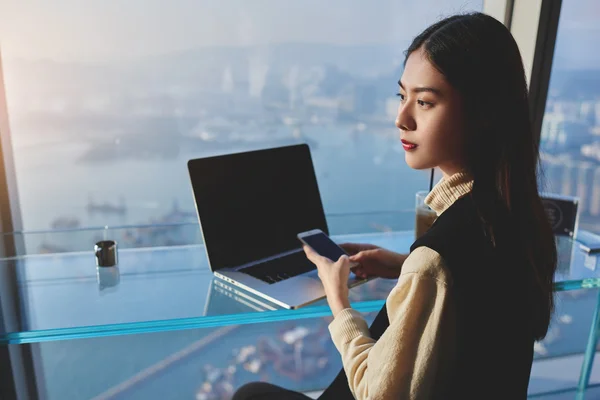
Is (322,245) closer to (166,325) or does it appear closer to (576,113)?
(166,325)

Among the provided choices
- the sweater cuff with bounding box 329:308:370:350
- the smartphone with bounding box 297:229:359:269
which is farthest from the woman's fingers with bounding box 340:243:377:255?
the sweater cuff with bounding box 329:308:370:350

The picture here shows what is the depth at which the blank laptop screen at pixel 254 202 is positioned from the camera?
49.7 inches

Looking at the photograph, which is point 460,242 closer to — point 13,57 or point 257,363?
point 13,57

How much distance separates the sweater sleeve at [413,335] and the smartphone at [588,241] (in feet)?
2.90

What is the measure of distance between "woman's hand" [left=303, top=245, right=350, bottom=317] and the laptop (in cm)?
7

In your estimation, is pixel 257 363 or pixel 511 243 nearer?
pixel 511 243

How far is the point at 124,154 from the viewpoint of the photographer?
1513 mm

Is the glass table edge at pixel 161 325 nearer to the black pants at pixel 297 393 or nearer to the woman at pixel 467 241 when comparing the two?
the black pants at pixel 297 393

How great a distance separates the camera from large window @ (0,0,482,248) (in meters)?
1.40

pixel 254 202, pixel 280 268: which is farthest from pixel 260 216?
pixel 280 268

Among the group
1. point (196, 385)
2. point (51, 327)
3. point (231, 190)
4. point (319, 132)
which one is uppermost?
point (319, 132)

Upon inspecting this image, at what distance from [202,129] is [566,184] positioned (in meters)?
1.23

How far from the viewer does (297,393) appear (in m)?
1.15

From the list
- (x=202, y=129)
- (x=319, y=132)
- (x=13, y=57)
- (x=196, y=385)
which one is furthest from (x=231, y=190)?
(x=196, y=385)
